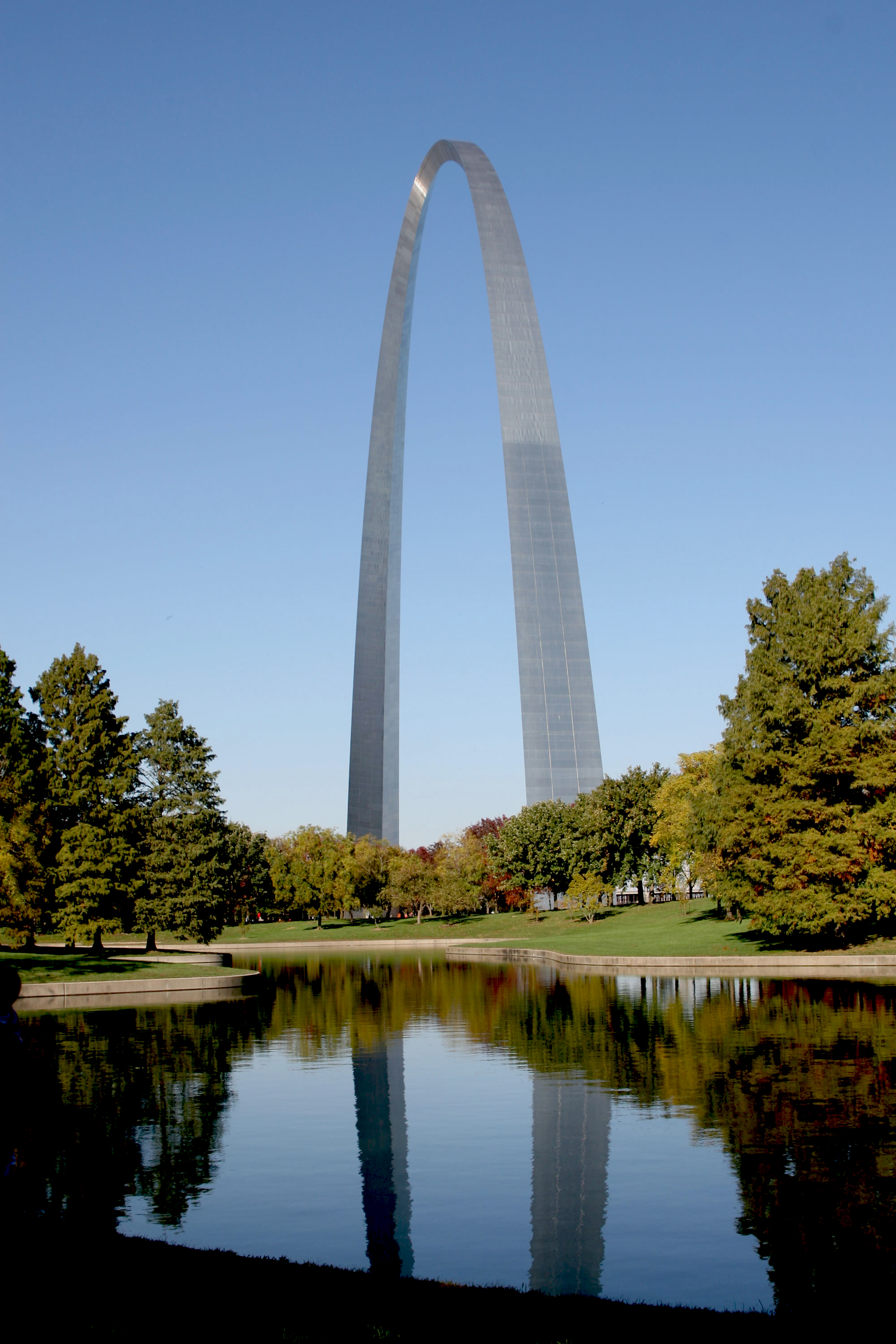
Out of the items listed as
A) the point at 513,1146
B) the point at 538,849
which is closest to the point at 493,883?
the point at 538,849

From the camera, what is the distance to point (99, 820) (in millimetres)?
44781

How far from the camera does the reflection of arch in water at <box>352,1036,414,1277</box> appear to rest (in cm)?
955

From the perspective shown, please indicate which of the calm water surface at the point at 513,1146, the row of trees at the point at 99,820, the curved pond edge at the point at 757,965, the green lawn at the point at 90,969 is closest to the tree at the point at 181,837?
the row of trees at the point at 99,820

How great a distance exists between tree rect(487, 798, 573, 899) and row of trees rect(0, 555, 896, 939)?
9.50m

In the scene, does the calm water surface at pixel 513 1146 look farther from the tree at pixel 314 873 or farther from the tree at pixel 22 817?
the tree at pixel 314 873

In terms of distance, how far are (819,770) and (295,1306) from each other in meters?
34.1

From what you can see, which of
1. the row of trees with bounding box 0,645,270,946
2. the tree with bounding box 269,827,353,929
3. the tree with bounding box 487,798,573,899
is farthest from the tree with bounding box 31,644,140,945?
the tree with bounding box 269,827,353,929

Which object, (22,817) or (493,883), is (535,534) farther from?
(493,883)

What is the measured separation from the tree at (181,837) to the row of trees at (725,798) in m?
0.08

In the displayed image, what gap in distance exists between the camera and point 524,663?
2494 inches

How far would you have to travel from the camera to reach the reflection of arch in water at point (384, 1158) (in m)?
9.55

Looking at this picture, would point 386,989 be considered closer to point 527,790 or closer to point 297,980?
point 297,980

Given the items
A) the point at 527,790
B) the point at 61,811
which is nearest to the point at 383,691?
the point at 527,790

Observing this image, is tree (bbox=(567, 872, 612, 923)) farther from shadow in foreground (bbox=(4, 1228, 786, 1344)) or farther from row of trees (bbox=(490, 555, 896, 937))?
shadow in foreground (bbox=(4, 1228, 786, 1344))
